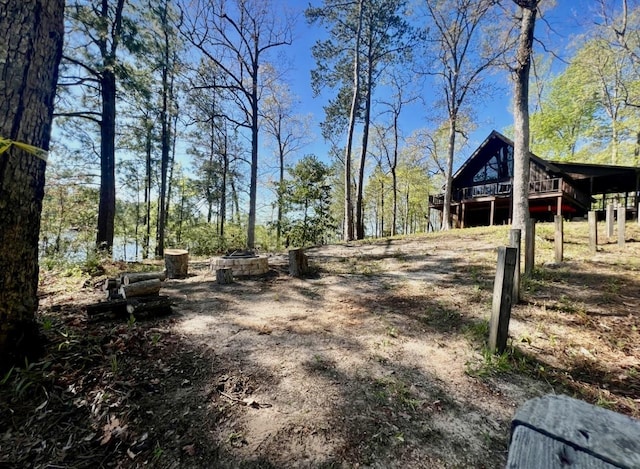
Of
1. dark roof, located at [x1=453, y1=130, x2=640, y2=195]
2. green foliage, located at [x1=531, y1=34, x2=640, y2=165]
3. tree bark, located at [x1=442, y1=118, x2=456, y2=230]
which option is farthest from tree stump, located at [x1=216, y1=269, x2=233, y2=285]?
green foliage, located at [x1=531, y1=34, x2=640, y2=165]

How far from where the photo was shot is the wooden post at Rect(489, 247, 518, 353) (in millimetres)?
2602

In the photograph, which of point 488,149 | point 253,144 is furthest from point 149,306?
point 488,149

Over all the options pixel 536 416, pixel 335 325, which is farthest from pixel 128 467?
pixel 335 325

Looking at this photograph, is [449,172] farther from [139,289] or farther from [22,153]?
[22,153]

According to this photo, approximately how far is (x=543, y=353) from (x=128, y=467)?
355 cm

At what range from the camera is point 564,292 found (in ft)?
13.0

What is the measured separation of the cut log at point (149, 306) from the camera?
3302 millimetres

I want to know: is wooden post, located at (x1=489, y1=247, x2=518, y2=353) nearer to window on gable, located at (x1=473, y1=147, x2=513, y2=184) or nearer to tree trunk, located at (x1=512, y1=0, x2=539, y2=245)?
tree trunk, located at (x1=512, y1=0, x2=539, y2=245)

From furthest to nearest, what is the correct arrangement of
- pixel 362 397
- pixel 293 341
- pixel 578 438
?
pixel 293 341 → pixel 362 397 → pixel 578 438

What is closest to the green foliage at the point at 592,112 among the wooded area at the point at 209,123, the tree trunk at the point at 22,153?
the wooded area at the point at 209,123

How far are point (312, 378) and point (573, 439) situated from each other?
83.7 inches

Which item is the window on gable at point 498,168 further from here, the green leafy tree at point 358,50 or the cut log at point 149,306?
the cut log at point 149,306

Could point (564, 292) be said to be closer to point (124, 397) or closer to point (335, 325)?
point (335, 325)

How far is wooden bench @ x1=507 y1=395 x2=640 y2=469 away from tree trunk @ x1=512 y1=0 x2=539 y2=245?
18.3ft
